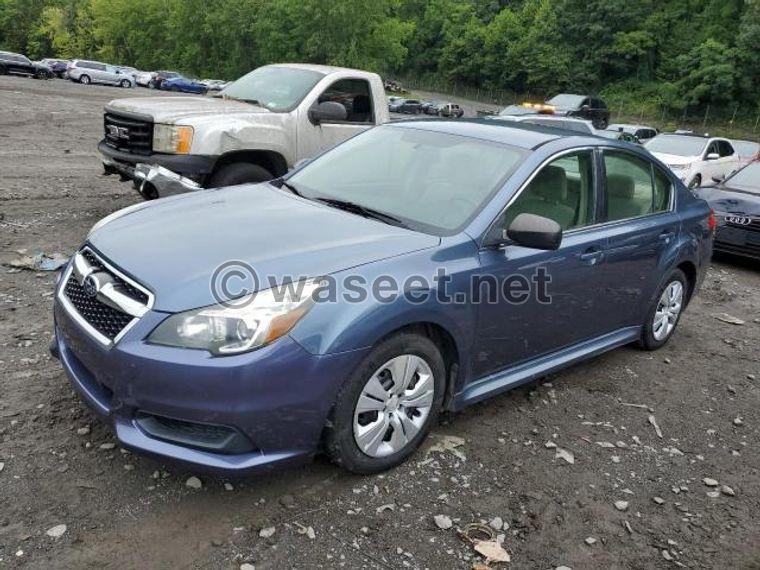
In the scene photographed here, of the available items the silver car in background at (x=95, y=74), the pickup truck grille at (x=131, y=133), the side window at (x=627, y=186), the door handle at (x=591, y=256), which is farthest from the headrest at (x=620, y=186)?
the silver car in background at (x=95, y=74)

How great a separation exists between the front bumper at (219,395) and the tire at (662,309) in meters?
2.99

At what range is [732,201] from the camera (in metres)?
8.86

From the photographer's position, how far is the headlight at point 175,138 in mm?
6398

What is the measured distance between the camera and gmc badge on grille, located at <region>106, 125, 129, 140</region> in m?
6.67

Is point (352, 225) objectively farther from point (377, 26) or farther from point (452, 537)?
point (377, 26)

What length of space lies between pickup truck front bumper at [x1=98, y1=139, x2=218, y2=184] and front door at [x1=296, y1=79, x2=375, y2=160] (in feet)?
3.89

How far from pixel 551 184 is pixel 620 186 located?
773mm

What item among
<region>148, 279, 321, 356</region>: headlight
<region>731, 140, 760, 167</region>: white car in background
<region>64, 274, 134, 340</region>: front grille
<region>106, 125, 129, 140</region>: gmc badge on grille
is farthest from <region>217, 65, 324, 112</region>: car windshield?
<region>731, 140, 760, 167</region>: white car in background

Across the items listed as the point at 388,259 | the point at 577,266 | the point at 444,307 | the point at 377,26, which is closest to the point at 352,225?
the point at 388,259

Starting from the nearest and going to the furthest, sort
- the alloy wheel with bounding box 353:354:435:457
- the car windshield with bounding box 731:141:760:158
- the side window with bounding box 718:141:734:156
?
the alloy wheel with bounding box 353:354:435:457 → the side window with bounding box 718:141:734:156 → the car windshield with bounding box 731:141:760:158

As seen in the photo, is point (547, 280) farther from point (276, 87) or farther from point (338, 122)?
point (276, 87)

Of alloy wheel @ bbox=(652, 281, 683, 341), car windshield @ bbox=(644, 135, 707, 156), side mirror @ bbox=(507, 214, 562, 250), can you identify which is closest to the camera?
side mirror @ bbox=(507, 214, 562, 250)

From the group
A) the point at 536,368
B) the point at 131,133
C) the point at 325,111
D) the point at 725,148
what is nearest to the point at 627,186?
the point at 536,368

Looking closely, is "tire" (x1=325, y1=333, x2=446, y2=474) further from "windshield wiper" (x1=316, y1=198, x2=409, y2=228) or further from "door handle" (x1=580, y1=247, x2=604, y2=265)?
"door handle" (x1=580, y1=247, x2=604, y2=265)
